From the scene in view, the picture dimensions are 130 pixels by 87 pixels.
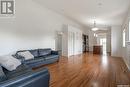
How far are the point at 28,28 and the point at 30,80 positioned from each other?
15.3 ft

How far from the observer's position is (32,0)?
244 inches

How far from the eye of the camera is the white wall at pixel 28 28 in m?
4.93

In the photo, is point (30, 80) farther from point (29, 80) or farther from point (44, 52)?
point (44, 52)

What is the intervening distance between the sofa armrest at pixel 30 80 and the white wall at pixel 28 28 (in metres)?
3.32

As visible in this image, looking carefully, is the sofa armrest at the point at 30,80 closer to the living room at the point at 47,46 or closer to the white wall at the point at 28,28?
the living room at the point at 47,46

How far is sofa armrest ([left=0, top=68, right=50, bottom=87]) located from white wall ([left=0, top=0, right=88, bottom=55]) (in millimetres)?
3322

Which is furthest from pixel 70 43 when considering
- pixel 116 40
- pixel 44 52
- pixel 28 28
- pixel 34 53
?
pixel 28 28

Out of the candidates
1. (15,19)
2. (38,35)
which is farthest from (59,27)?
(15,19)

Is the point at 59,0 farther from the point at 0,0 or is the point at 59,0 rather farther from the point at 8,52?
the point at 8,52

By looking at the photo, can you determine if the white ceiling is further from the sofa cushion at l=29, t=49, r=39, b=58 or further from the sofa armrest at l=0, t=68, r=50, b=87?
the sofa armrest at l=0, t=68, r=50, b=87

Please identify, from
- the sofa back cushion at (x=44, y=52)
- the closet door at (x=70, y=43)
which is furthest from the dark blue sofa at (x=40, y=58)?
the closet door at (x=70, y=43)

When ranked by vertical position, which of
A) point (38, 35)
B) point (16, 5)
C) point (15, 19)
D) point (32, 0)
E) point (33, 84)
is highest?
point (32, 0)

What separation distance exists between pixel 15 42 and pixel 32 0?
7.57 feet

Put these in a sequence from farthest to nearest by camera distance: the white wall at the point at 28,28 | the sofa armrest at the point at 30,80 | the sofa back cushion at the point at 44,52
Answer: the sofa back cushion at the point at 44,52 < the white wall at the point at 28,28 < the sofa armrest at the point at 30,80
